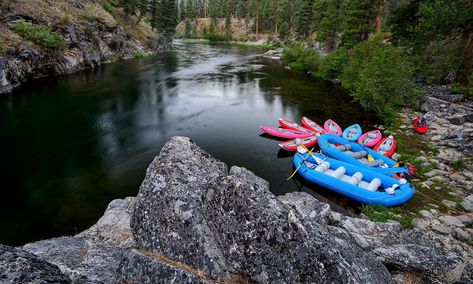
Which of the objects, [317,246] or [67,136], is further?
[67,136]

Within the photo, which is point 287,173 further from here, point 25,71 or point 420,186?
point 25,71

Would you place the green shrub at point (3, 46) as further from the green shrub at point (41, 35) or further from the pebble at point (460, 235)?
the pebble at point (460, 235)

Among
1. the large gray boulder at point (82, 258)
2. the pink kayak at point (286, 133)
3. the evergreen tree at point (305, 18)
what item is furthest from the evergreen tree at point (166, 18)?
the large gray boulder at point (82, 258)

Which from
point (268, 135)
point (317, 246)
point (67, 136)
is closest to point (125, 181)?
point (67, 136)

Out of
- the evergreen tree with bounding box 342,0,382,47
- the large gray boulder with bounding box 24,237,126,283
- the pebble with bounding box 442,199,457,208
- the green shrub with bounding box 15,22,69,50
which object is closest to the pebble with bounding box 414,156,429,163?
the pebble with bounding box 442,199,457,208

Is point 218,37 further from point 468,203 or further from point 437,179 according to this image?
point 468,203

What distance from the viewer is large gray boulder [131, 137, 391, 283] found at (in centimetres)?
392

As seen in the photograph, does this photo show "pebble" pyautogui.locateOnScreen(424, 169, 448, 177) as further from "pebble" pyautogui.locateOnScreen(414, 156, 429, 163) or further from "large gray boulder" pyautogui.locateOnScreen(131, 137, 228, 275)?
"large gray boulder" pyautogui.locateOnScreen(131, 137, 228, 275)

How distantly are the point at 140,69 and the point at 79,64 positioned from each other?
28.6 feet

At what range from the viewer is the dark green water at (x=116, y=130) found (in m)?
12.7

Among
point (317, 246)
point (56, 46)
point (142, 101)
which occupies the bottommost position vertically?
point (142, 101)

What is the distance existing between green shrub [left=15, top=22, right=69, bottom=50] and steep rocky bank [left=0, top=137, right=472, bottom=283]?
117ft

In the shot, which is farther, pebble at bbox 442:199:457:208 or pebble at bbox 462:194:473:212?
pebble at bbox 442:199:457:208

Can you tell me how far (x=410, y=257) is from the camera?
5.19 m
